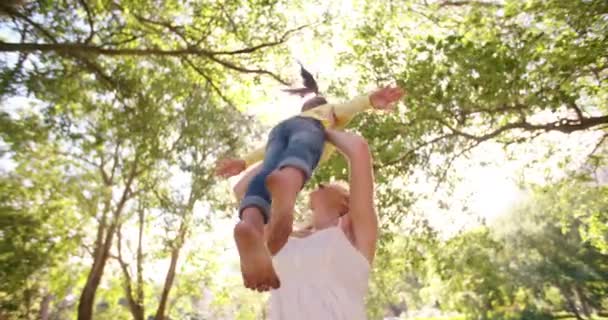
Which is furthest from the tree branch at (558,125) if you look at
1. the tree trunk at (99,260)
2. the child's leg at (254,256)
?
the tree trunk at (99,260)

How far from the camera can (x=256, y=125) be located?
14859mm

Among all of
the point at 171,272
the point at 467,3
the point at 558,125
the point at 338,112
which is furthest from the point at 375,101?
the point at 171,272

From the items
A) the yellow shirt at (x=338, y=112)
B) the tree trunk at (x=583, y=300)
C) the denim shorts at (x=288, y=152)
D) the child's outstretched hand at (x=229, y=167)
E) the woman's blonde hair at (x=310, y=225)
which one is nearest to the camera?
the denim shorts at (x=288, y=152)

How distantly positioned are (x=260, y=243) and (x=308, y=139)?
25.2 inches

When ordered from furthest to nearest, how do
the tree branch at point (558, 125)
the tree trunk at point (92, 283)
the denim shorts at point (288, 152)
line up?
the tree trunk at point (92, 283)
the tree branch at point (558, 125)
the denim shorts at point (288, 152)

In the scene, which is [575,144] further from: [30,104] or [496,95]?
[30,104]

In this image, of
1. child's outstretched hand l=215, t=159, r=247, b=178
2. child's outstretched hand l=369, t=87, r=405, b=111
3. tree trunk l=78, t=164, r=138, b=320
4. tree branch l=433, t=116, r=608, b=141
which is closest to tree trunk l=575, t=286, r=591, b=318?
tree branch l=433, t=116, r=608, b=141

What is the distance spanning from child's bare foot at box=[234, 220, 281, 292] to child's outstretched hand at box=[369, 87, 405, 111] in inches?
47.2

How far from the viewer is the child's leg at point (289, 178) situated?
199 cm

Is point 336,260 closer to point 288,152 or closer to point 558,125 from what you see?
point 288,152

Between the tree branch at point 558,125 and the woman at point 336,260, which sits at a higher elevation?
the tree branch at point 558,125

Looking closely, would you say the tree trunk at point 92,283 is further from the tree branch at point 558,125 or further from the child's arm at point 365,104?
the child's arm at point 365,104

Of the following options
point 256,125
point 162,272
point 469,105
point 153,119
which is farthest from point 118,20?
point 162,272

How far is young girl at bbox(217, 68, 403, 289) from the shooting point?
183 centimetres
